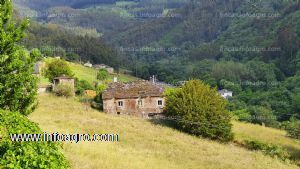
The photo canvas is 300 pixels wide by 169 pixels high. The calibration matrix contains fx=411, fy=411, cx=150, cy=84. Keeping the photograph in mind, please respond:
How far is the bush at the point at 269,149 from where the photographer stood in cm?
4234

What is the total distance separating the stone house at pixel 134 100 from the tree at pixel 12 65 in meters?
39.4

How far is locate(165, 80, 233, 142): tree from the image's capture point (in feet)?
153

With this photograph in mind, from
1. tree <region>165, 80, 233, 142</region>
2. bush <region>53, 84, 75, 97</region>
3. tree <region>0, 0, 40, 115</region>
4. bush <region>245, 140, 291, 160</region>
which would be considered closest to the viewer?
tree <region>0, 0, 40, 115</region>

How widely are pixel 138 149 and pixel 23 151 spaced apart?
24435 mm

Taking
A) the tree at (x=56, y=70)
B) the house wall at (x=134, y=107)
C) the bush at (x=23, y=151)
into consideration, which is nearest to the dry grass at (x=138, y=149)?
the house wall at (x=134, y=107)

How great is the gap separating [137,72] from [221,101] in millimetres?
101043

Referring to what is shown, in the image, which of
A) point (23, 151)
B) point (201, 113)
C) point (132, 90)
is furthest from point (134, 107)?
point (23, 151)

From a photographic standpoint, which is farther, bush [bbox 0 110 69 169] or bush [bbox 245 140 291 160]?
bush [bbox 245 140 291 160]

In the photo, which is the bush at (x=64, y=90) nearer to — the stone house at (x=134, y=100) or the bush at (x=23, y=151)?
the stone house at (x=134, y=100)

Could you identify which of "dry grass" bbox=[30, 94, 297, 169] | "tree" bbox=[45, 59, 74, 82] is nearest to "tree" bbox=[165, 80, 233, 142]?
"dry grass" bbox=[30, 94, 297, 169]

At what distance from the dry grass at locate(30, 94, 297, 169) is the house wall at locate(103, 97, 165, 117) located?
6605 millimetres

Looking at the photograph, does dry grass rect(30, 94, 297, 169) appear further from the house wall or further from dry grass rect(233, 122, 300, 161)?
dry grass rect(233, 122, 300, 161)

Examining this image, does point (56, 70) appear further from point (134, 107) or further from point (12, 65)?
point (12, 65)

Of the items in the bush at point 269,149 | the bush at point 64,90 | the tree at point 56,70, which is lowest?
the bush at point 269,149
